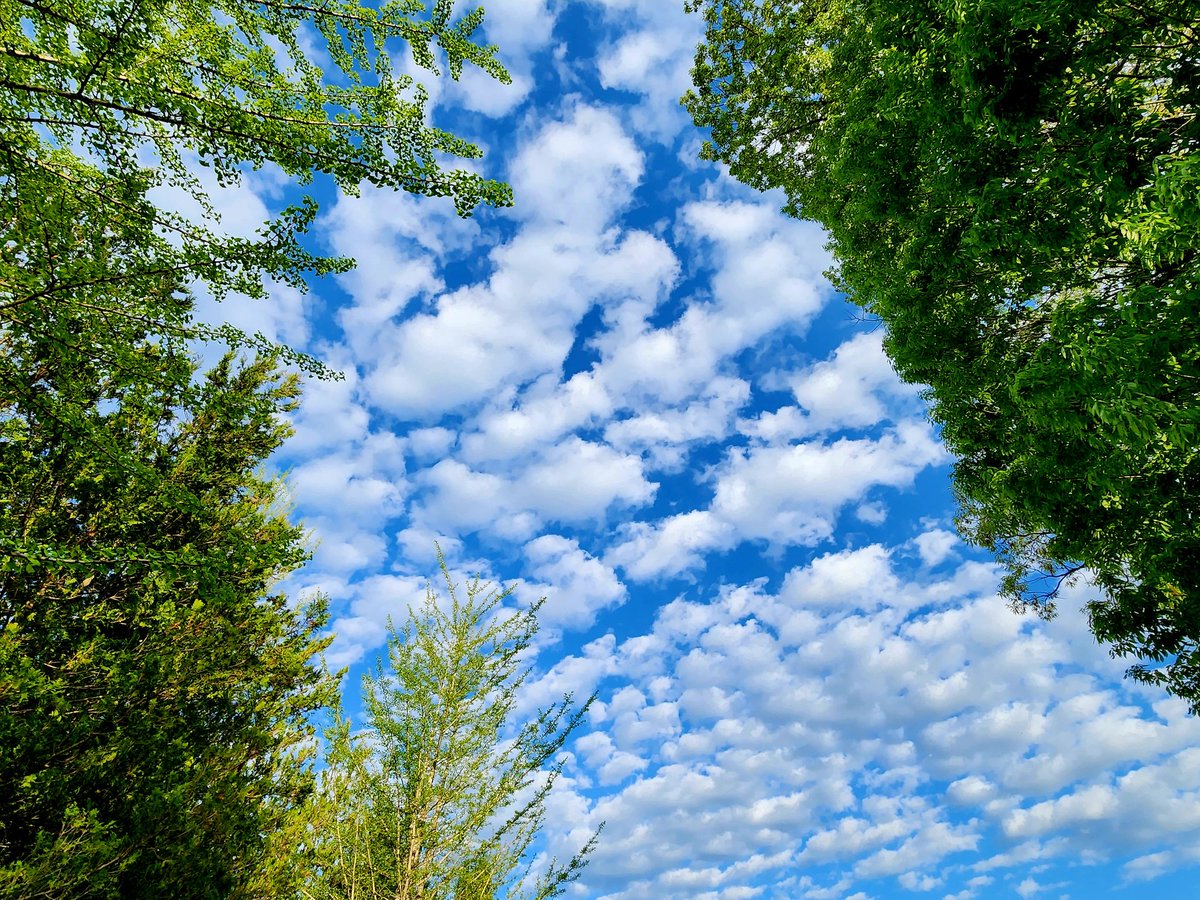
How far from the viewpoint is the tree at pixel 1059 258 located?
3662 millimetres

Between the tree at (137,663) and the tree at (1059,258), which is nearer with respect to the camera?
the tree at (1059,258)

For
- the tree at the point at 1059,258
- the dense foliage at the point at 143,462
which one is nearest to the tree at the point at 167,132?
the dense foliage at the point at 143,462

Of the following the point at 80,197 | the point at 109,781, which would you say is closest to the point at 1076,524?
the point at 80,197

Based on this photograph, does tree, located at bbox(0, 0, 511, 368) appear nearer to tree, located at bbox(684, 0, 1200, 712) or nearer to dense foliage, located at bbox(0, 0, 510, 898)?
→ dense foliage, located at bbox(0, 0, 510, 898)

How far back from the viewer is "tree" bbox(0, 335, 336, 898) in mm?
5191

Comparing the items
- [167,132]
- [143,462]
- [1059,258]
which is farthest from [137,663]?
[1059,258]

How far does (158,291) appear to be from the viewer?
494 cm

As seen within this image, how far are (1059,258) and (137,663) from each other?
12987mm

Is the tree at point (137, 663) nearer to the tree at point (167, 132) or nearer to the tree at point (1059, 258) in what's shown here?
the tree at point (167, 132)

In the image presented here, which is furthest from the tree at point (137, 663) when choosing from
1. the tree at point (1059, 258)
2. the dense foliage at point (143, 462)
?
the tree at point (1059, 258)

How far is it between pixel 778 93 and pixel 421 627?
1618 centimetres

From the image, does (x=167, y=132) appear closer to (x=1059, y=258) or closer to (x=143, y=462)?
(x=143, y=462)

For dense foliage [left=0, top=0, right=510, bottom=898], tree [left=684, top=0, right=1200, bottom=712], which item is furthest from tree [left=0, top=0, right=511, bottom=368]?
tree [left=684, top=0, right=1200, bottom=712]

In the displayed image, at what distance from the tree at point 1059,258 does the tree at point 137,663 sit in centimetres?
732
